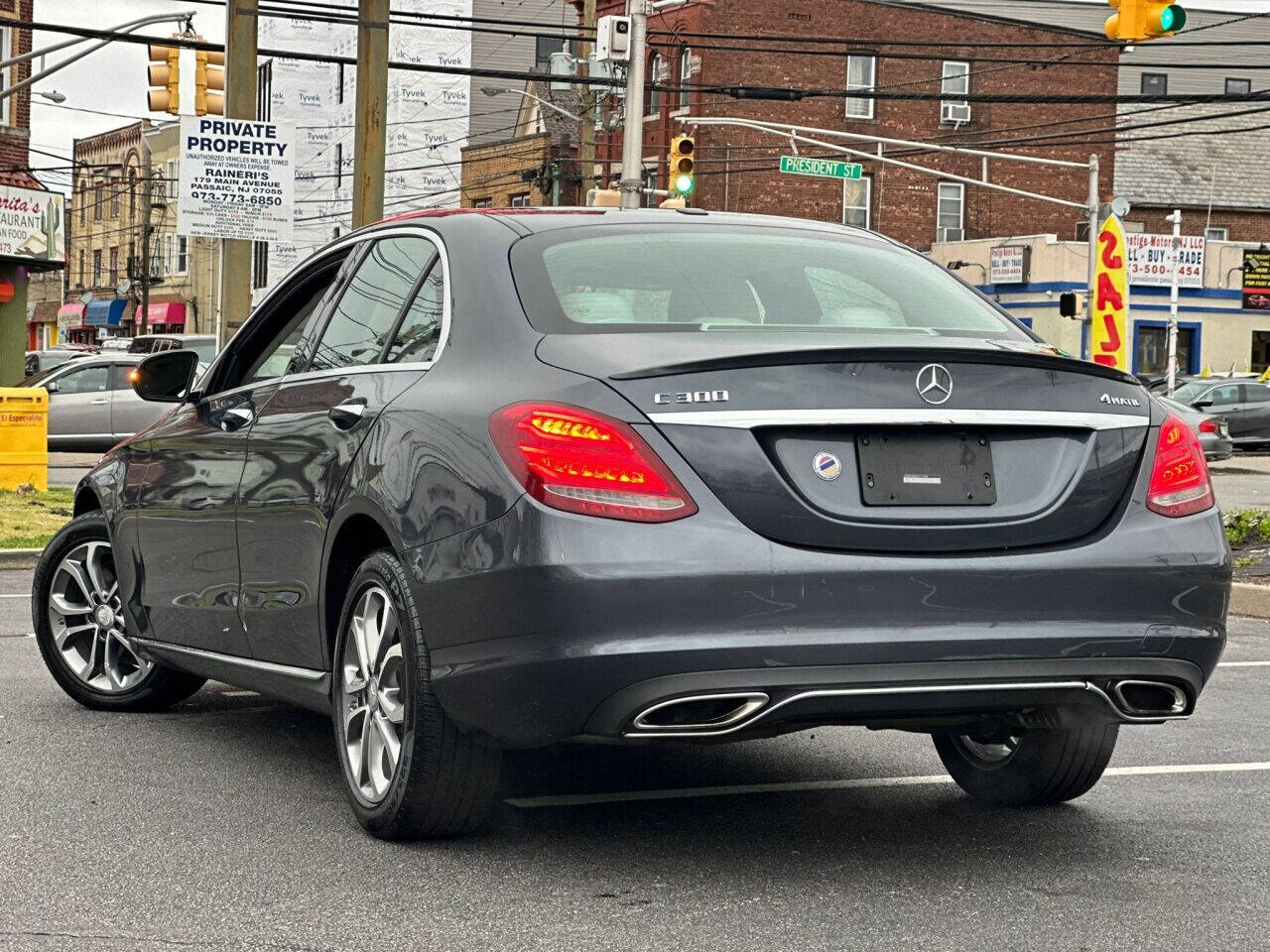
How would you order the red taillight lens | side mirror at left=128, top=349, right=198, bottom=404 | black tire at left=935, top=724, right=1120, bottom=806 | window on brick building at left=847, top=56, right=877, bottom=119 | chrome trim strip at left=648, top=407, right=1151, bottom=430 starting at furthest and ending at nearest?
window on brick building at left=847, top=56, right=877, bottom=119, side mirror at left=128, top=349, right=198, bottom=404, black tire at left=935, top=724, right=1120, bottom=806, the red taillight lens, chrome trim strip at left=648, top=407, right=1151, bottom=430

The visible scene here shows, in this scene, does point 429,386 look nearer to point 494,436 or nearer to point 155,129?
point 494,436

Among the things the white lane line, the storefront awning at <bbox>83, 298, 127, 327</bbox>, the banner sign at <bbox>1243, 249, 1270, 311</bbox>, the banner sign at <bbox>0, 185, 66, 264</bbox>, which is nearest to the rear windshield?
the white lane line

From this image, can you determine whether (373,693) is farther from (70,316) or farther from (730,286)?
(70,316)

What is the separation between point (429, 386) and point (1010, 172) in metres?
51.1

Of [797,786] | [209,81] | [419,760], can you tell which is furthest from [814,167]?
[419,760]

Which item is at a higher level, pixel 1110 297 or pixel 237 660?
pixel 1110 297

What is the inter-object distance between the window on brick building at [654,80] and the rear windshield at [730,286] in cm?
4370

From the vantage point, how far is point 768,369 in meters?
4.36

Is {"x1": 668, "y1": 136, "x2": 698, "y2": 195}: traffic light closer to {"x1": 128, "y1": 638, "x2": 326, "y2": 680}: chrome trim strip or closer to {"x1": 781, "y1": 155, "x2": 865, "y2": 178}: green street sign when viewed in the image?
{"x1": 781, "y1": 155, "x2": 865, "y2": 178}: green street sign

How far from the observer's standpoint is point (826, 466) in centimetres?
432

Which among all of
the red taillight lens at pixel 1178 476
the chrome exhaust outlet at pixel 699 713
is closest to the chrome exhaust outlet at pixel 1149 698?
the red taillight lens at pixel 1178 476

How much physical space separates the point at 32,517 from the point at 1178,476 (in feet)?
43.2

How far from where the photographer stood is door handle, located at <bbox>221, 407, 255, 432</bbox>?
5863 millimetres

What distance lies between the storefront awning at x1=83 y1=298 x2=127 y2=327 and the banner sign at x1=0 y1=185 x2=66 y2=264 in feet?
147
